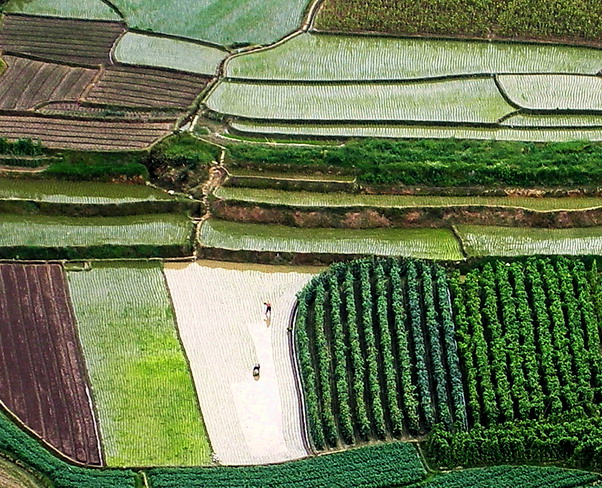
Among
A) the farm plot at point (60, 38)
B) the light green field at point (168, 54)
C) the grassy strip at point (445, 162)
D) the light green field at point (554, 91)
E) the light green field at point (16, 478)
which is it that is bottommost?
the light green field at point (16, 478)

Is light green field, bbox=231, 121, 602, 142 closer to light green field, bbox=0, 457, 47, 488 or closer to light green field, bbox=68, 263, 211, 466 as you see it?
light green field, bbox=68, 263, 211, 466

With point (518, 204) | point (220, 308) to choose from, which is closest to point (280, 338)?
point (220, 308)

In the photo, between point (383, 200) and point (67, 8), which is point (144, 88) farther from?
point (383, 200)

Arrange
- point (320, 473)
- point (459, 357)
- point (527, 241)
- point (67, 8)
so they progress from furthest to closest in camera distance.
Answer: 1. point (67, 8)
2. point (527, 241)
3. point (459, 357)
4. point (320, 473)

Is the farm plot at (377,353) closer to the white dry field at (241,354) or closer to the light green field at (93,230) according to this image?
the white dry field at (241,354)

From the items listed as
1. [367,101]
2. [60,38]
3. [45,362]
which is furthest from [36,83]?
[45,362]

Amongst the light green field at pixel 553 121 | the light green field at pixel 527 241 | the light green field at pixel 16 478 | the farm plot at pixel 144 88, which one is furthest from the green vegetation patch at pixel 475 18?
the light green field at pixel 16 478

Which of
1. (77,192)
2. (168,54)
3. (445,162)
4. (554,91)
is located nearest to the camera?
(77,192)

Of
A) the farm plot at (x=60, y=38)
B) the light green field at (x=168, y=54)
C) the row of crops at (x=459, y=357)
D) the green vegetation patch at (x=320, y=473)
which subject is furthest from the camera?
the farm plot at (x=60, y=38)
